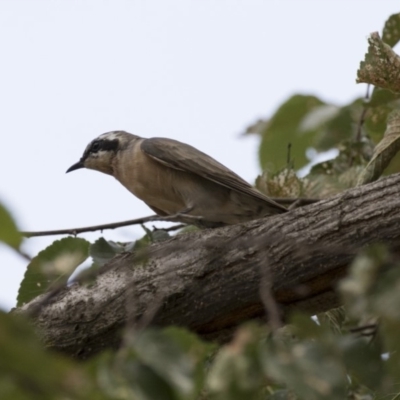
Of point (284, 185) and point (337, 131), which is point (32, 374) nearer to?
point (284, 185)

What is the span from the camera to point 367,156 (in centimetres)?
661

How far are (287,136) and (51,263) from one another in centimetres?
275

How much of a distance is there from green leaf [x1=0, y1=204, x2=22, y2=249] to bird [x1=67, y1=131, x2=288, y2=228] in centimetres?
370

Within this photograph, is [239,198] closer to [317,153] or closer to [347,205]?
[317,153]

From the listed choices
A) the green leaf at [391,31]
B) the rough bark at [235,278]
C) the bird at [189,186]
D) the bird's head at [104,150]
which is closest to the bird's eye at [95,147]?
the bird's head at [104,150]

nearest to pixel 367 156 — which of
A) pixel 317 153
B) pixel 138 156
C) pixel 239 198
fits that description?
pixel 317 153

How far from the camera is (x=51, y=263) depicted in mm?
4113

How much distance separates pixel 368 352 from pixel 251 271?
207cm

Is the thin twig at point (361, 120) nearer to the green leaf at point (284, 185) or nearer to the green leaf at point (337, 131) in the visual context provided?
the green leaf at point (337, 131)

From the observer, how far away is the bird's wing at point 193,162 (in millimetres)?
6117

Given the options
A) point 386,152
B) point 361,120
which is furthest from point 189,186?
point 386,152

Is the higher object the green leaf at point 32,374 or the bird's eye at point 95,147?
the bird's eye at point 95,147

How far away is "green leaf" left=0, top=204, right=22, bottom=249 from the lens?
2072 mm

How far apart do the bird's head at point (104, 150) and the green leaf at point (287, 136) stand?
151 centimetres
